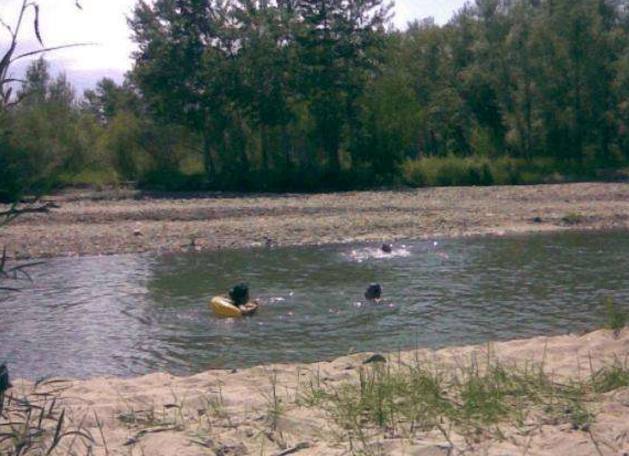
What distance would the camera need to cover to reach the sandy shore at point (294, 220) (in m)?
24.9

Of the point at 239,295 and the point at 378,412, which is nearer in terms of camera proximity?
the point at 378,412

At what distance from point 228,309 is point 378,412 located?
8.41 meters

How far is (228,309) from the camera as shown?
49.9ft

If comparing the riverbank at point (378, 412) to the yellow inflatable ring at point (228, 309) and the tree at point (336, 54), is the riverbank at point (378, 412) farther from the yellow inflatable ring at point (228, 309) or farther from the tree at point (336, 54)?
the tree at point (336, 54)


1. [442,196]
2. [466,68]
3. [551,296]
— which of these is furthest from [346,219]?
[466,68]

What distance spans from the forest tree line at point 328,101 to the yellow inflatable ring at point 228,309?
87.7 feet

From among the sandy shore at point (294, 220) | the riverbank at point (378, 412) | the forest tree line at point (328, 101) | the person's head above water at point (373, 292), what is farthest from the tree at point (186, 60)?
the riverbank at point (378, 412)

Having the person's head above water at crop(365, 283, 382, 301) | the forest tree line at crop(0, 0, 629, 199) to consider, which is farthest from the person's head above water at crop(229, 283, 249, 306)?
the forest tree line at crop(0, 0, 629, 199)

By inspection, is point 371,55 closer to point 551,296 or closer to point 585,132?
point 585,132

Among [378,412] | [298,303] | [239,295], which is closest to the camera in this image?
[378,412]

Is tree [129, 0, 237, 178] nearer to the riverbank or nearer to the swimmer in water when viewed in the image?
the swimmer in water

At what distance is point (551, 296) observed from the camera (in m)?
16.4

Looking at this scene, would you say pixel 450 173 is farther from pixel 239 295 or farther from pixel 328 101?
pixel 239 295

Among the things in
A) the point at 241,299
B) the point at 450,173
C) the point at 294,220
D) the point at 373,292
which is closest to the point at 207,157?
the point at 450,173
